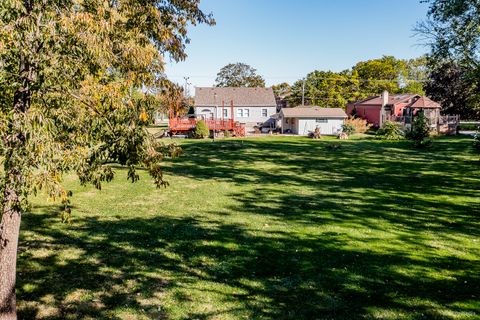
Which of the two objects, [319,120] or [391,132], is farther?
[319,120]

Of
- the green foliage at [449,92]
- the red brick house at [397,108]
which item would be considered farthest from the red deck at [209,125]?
the green foliage at [449,92]

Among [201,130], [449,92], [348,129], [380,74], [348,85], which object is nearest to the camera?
[201,130]

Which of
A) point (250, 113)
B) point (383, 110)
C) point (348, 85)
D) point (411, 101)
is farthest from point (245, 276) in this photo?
point (348, 85)

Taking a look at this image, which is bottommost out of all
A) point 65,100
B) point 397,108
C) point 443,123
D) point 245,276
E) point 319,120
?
point 245,276

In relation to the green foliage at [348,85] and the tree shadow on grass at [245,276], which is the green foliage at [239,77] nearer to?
the green foliage at [348,85]

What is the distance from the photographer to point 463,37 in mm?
20750

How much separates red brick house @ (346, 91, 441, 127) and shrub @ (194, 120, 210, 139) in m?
24.9

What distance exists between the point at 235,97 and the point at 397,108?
79.0ft

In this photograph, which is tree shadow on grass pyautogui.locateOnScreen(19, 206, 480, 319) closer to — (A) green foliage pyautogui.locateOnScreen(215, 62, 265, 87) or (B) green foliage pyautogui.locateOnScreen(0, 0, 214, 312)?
(B) green foliage pyautogui.locateOnScreen(0, 0, 214, 312)

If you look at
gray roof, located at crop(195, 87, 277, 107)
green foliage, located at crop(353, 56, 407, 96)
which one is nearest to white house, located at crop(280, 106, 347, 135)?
gray roof, located at crop(195, 87, 277, 107)

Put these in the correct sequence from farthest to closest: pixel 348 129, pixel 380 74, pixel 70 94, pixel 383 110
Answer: pixel 380 74
pixel 383 110
pixel 348 129
pixel 70 94

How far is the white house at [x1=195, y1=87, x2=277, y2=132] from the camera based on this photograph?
58.7 meters

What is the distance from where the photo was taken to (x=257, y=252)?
392 inches

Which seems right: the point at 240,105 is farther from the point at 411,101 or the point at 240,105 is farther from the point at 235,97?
the point at 411,101
